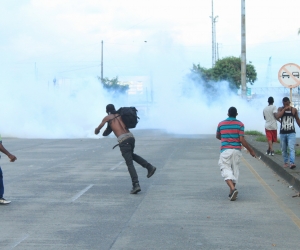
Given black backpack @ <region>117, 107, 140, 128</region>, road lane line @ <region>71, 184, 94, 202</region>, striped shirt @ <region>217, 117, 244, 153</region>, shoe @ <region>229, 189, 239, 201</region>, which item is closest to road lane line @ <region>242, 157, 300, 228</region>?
shoe @ <region>229, 189, 239, 201</region>

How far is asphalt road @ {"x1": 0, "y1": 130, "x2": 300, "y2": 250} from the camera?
285 inches

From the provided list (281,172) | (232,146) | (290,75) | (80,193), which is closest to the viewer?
(232,146)

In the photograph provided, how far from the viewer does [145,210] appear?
9406 mm

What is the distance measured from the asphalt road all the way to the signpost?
280 cm

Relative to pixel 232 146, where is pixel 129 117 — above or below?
above

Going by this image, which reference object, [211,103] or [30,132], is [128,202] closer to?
[30,132]

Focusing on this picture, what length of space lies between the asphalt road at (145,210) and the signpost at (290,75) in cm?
280

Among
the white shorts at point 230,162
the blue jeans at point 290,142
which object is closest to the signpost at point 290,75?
the blue jeans at point 290,142

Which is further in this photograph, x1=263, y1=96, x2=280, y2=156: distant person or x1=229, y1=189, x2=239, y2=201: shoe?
x1=263, y1=96, x2=280, y2=156: distant person

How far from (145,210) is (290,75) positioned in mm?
9578

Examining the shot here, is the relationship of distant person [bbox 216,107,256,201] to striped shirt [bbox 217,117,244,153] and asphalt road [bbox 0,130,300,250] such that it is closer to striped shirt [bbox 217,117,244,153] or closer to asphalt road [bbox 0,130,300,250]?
striped shirt [bbox 217,117,244,153]

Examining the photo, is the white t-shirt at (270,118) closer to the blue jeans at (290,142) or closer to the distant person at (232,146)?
the blue jeans at (290,142)

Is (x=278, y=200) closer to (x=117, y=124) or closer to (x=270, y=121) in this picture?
(x=117, y=124)

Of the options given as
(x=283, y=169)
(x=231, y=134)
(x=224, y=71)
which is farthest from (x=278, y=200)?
(x=224, y=71)
